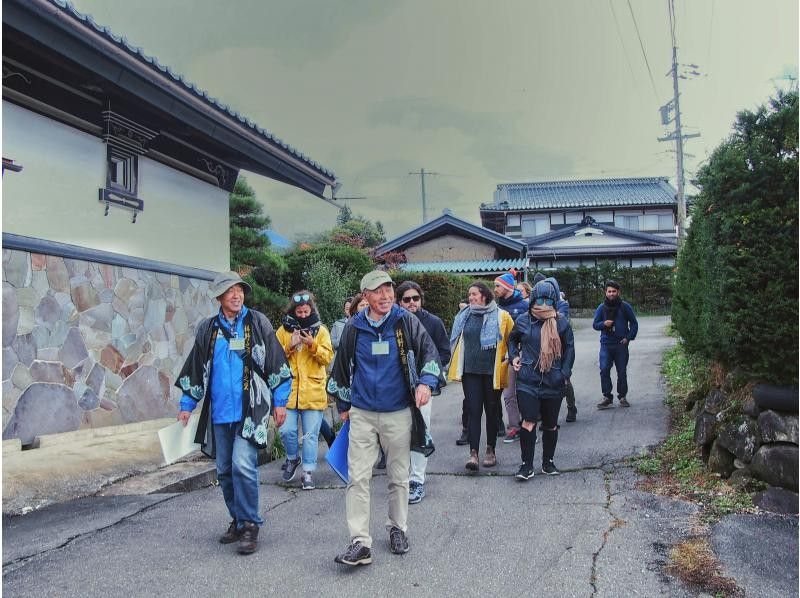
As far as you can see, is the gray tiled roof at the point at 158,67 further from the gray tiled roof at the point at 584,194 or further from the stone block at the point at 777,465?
the gray tiled roof at the point at 584,194

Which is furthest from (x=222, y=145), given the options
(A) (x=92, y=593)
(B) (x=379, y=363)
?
(A) (x=92, y=593)

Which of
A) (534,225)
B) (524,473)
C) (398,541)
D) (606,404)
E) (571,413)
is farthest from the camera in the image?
(534,225)

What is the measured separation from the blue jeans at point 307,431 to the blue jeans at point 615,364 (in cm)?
476

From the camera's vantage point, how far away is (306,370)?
6.45m

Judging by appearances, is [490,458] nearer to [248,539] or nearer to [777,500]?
[777,500]

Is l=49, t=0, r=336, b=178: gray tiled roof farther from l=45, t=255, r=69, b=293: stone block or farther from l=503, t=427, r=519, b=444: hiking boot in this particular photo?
l=503, t=427, r=519, b=444: hiking boot

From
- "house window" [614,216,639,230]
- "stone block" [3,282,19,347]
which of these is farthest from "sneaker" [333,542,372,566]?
"house window" [614,216,639,230]

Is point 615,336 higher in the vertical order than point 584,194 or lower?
lower

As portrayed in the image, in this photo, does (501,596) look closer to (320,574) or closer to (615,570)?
(615,570)

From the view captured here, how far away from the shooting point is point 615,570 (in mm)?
4035

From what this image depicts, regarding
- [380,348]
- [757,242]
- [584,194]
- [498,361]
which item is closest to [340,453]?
[380,348]

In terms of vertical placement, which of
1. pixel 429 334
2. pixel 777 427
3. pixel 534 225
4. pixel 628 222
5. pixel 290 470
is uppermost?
pixel 534 225

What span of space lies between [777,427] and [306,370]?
155 inches

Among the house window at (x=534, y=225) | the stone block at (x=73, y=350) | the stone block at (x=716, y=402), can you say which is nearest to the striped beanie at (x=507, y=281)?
the stone block at (x=716, y=402)
